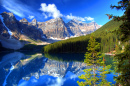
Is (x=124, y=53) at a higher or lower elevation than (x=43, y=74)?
higher

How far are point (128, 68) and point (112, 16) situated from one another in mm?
2931

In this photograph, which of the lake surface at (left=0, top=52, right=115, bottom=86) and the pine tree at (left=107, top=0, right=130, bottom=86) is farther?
the lake surface at (left=0, top=52, right=115, bottom=86)

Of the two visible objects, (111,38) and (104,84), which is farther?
(111,38)

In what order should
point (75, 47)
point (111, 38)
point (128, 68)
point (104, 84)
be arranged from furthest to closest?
point (75, 47) < point (111, 38) < point (104, 84) < point (128, 68)

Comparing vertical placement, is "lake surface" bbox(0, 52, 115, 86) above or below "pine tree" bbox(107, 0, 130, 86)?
below

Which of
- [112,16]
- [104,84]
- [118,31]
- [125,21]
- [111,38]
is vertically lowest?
[104,84]

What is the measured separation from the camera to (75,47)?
93.9 meters

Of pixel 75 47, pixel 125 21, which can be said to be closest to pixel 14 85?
pixel 125 21

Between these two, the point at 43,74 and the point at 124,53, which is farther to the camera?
the point at 43,74

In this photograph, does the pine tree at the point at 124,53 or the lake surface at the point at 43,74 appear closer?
the pine tree at the point at 124,53

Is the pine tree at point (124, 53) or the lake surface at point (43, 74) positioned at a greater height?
the pine tree at point (124, 53)

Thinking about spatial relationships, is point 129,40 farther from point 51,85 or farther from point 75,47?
point 75,47

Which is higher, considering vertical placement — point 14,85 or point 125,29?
point 125,29

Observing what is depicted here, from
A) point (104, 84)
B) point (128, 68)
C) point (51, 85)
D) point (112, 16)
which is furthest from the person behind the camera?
point (51, 85)
